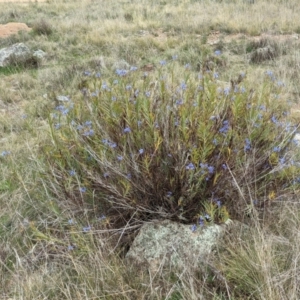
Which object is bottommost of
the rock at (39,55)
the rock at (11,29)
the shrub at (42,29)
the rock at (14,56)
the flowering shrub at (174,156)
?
the rock at (11,29)

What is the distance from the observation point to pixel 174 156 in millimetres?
2160

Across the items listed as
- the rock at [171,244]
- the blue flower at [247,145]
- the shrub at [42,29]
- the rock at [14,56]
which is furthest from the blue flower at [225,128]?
the shrub at [42,29]

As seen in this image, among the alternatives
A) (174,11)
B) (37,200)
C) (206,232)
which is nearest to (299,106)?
(206,232)

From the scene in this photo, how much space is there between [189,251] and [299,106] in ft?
9.99

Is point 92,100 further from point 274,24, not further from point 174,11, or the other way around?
point 174,11

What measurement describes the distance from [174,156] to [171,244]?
0.47 meters

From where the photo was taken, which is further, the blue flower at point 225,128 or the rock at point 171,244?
the blue flower at point 225,128

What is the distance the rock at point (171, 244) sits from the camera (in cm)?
205

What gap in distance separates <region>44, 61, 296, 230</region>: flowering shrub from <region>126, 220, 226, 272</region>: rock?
0.07 meters

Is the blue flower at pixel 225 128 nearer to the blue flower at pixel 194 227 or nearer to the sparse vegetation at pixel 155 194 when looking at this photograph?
the sparse vegetation at pixel 155 194

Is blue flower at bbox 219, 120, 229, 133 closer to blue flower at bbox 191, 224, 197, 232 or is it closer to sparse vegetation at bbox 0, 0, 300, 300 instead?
sparse vegetation at bbox 0, 0, 300, 300

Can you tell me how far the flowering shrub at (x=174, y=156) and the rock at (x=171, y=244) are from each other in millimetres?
70

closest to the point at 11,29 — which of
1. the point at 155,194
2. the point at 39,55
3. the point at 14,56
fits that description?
the point at 39,55

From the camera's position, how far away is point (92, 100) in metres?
2.62
